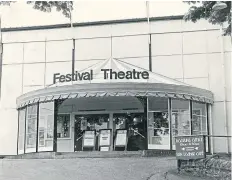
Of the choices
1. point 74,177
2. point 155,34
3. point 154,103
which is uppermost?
point 155,34

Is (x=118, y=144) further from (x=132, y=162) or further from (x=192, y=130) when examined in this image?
(x=132, y=162)

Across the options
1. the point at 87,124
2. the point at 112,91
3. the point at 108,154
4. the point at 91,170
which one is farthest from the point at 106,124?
the point at 91,170

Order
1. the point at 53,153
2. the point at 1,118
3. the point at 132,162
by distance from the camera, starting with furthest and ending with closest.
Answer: the point at 1,118 < the point at 53,153 < the point at 132,162

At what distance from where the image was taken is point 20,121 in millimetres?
16062

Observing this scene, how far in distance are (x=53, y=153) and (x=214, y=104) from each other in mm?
6153

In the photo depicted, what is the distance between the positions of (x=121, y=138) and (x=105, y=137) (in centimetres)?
58

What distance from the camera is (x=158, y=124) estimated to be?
1458 cm

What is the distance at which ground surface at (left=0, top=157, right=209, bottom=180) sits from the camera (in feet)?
29.2

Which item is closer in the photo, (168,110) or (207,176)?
(207,176)

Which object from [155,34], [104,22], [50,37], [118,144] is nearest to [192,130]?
[118,144]

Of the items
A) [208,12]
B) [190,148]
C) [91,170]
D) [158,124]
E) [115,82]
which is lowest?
[91,170]

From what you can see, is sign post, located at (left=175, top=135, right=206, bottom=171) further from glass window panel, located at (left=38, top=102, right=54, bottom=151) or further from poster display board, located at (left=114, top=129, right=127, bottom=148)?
glass window panel, located at (left=38, top=102, right=54, bottom=151)

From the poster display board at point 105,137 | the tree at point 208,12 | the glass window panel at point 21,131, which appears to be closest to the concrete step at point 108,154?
the poster display board at point 105,137

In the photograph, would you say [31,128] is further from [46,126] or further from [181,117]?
[181,117]
